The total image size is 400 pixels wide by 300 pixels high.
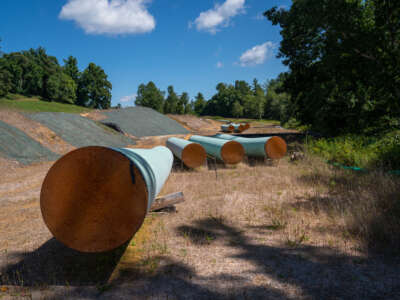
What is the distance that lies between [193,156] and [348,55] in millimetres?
10819

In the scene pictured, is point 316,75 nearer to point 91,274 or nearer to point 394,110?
point 394,110

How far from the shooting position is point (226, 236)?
4266 millimetres

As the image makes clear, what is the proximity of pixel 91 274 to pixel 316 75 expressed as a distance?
19261 millimetres

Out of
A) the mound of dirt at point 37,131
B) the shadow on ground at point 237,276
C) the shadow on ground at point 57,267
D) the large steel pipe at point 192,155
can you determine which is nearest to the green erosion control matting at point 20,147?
the mound of dirt at point 37,131

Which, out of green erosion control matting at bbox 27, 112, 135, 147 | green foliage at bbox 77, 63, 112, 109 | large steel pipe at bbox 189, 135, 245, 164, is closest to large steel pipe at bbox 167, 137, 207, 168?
large steel pipe at bbox 189, 135, 245, 164

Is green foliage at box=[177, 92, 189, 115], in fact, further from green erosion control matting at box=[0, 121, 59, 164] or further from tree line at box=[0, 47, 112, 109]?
green erosion control matting at box=[0, 121, 59, 164]

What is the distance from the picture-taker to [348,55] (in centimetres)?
1365

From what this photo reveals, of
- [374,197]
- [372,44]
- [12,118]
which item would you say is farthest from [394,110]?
[12,118]

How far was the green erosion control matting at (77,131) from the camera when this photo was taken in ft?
62.3

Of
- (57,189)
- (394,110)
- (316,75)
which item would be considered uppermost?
(316,75)

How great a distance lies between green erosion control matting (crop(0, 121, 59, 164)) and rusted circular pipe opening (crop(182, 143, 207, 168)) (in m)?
9.07

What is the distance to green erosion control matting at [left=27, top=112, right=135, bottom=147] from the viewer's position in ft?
62.3

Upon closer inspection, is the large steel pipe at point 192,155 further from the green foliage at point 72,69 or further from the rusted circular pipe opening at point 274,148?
the green foliage at point 72,69

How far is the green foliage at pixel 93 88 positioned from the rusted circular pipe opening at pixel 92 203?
85.4m
